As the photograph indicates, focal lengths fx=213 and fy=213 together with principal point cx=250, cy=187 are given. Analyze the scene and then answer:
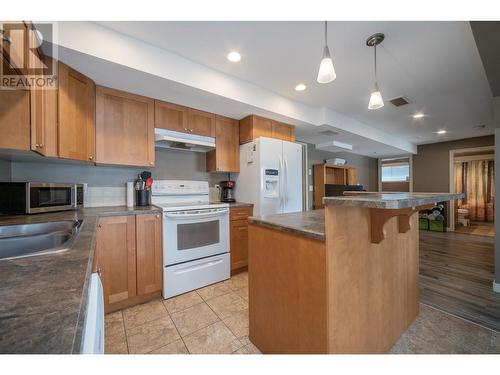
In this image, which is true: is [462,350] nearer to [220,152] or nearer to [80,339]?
[80,339]

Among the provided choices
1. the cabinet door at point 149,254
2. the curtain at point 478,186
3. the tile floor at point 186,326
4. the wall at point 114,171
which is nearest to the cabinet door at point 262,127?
the wall at point 114,171

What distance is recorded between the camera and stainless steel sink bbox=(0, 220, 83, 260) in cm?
117

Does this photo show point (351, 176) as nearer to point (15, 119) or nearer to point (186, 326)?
point (186, 326)

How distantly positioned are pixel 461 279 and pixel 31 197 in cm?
442

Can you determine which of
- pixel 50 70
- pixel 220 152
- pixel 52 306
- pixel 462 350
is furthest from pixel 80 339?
pixel 220 152

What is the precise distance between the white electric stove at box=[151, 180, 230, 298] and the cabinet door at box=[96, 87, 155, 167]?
0.51 m

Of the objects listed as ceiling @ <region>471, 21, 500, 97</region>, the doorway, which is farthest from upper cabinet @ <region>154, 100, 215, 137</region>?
the doorway

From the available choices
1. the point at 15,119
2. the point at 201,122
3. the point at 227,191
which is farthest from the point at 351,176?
the point at 15,119

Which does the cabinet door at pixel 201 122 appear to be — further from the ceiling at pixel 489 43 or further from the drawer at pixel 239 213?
the ceiling at pixel 489 43

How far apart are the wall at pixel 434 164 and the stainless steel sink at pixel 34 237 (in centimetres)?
733

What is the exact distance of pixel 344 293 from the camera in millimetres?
1068

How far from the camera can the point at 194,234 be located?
2.31 metres

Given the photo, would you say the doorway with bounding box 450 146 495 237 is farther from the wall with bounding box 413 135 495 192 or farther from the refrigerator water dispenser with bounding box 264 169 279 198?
the refrigerator water dispenser with bounding box 264 169 279 198

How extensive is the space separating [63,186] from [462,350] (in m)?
3.34
